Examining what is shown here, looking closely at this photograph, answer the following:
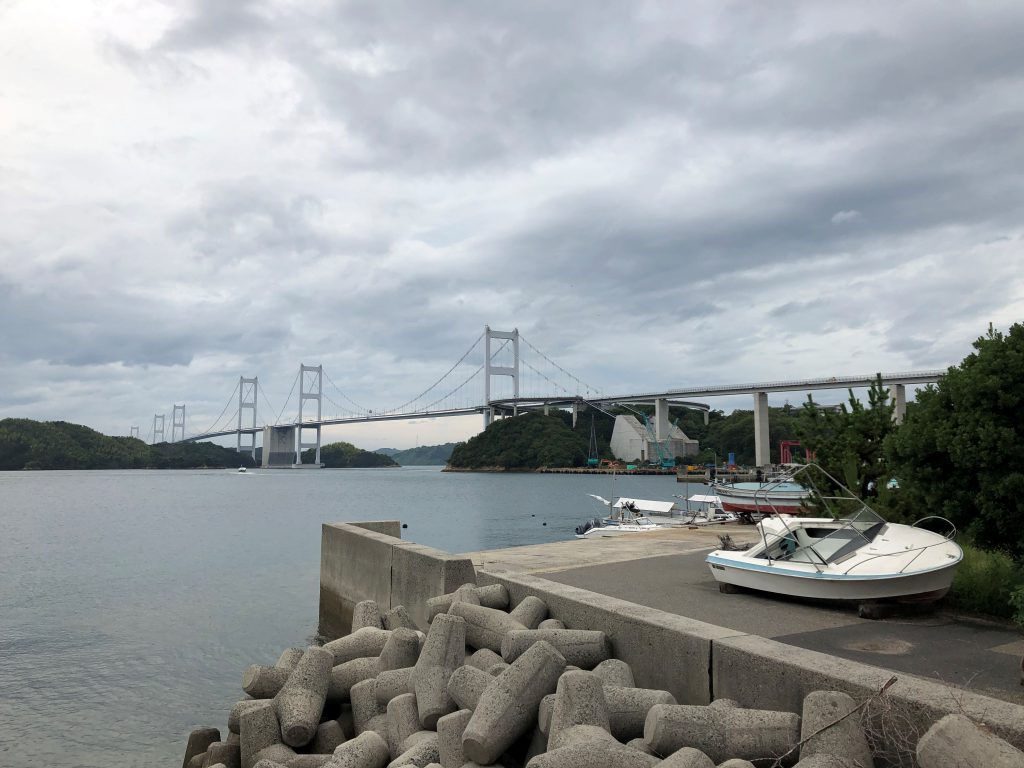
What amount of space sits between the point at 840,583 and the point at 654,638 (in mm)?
3222

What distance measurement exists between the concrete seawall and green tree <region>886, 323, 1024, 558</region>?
13.1ft

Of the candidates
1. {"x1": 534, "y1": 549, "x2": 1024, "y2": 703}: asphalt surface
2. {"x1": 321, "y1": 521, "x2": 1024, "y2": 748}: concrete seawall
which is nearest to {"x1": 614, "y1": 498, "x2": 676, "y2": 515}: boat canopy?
{"x1": 534, "y1": 549, "x2": 1024, "y2": 703}: asphalt surface

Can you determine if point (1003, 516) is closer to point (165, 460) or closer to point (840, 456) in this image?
point (840, 456)

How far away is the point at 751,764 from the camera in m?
3.96

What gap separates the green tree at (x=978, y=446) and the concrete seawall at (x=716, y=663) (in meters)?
4.01

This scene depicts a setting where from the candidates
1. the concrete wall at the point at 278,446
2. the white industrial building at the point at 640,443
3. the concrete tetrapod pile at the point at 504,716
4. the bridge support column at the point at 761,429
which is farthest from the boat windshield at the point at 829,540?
the concrete wall at the point at 278,446

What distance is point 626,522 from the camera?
1203 inches

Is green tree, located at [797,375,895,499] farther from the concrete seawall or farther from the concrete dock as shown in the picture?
the concrete seawall

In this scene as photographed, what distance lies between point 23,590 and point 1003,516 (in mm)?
22484

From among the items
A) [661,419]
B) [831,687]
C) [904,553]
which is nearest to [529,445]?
[661,419]

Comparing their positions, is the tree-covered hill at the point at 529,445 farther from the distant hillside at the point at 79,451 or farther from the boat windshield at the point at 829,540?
the boat windshield at the point at 829,540

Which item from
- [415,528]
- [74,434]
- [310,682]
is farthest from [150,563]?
[74,434]

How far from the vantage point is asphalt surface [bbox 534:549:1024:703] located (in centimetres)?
584

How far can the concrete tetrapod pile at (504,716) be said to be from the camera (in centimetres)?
401
